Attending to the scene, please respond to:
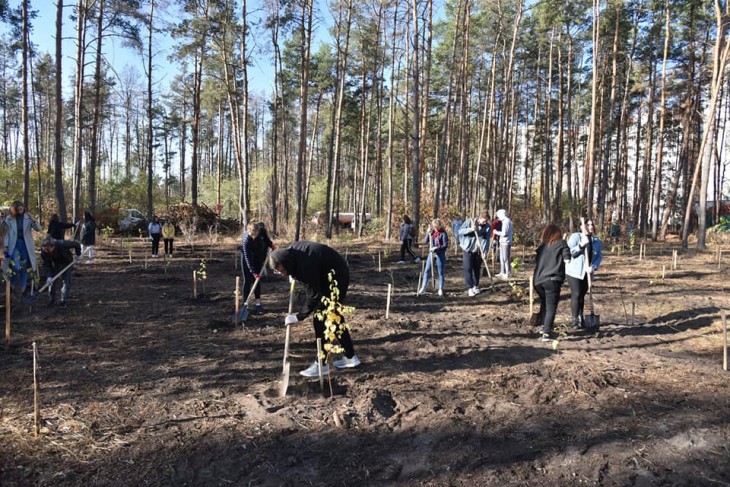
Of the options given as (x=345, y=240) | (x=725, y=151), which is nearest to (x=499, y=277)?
(x=345, y=240)

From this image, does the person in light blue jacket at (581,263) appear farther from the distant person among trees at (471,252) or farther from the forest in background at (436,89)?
the forest in background at (436,89)

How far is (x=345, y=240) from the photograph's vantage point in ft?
70.4

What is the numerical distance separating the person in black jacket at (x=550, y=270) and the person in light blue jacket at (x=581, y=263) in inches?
20.1

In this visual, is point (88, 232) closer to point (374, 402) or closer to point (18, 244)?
point (18, 244)

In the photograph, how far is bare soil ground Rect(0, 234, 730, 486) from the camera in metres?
3.13

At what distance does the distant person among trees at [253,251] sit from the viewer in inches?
262

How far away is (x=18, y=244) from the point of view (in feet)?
22.5

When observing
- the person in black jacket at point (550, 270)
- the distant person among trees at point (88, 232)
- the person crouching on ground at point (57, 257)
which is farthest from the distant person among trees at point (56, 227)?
the person in black jacket at point (550, 270)

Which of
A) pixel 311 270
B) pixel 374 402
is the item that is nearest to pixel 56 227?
pixel 311 270

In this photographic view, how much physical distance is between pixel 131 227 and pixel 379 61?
1677cm

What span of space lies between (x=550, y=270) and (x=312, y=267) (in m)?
3.26

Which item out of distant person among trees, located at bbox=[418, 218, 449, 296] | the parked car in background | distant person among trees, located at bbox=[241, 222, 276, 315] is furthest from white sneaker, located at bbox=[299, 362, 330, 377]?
the parked car in background

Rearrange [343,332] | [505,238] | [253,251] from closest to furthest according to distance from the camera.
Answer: [343,332] → [253,251] → [505,238]

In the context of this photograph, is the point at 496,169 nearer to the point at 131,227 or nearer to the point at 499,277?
the point at 499,277
